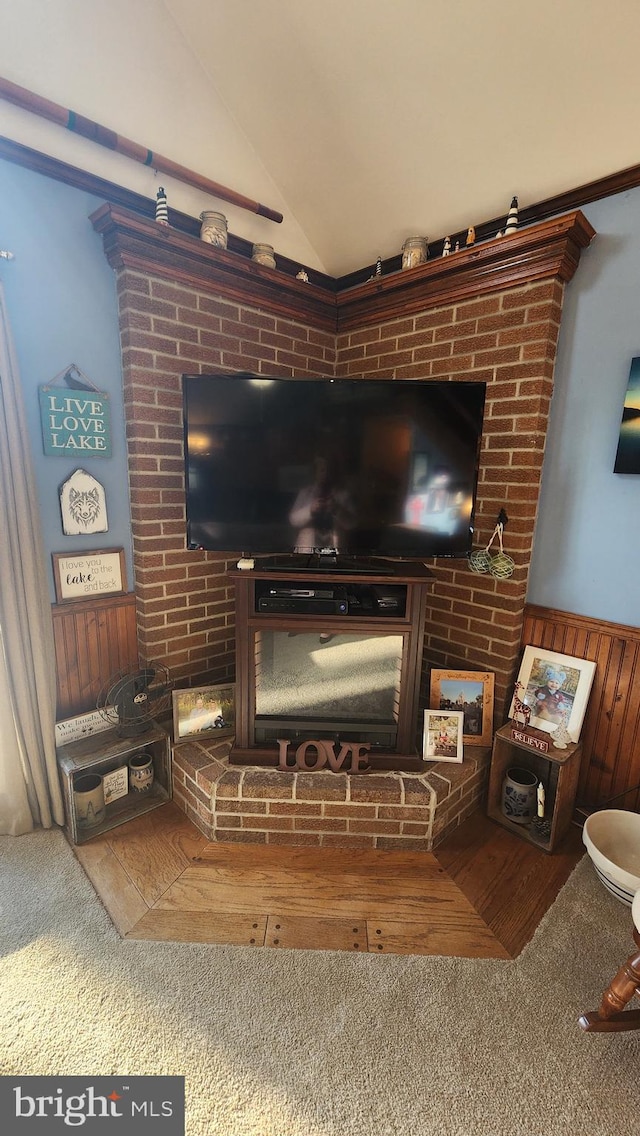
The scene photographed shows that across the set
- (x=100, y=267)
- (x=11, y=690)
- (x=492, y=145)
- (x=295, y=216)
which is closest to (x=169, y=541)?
(x=11, y=690)

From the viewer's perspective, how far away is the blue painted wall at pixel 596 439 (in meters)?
1.65

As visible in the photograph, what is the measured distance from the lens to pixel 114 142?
163cm

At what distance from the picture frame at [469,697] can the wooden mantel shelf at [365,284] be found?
1.62 m

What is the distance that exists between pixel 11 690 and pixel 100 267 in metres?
1.61

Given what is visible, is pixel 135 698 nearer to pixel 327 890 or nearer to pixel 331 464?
pixel 327 890

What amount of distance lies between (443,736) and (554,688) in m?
0.50

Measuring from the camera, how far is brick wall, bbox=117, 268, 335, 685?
184 cm

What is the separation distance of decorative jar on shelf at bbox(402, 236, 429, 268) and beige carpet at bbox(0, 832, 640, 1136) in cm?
260

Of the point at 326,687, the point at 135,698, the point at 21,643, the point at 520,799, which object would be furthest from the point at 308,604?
the point at 520,799

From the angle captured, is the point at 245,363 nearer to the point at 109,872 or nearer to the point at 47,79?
the point at 47,79

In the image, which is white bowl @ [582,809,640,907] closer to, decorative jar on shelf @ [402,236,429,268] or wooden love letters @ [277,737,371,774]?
wooden love letters @ [277,737,371,774]

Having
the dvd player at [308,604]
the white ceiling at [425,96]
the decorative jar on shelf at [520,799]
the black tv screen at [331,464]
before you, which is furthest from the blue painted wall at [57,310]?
the decorative jar on shelf at [520,799]

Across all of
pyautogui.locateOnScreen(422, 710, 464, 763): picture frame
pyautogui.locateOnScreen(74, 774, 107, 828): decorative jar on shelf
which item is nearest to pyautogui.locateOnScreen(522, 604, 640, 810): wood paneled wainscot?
pyautogui.locateOnScreen(422, 710, 464, 763): picture frame

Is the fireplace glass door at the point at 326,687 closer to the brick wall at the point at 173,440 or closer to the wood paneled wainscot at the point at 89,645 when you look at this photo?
the brick wall at the point at 173,440
